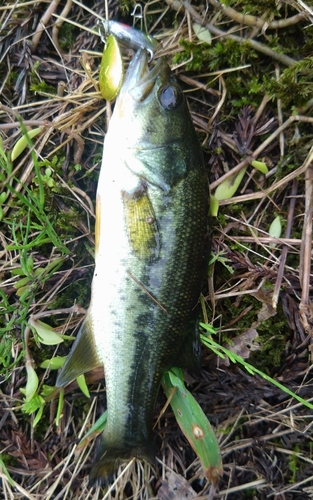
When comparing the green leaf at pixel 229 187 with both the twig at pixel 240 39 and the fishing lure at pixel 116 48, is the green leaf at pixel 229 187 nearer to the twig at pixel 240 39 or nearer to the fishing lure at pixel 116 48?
the twig at pixel 240 39

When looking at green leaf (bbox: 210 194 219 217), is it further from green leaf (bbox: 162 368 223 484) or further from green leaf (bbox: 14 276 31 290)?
green leaf (bbox: 14 276 31 290)

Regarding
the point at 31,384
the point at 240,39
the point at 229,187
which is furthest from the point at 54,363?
the point at 240,39

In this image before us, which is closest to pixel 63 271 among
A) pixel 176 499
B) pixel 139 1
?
pixel 176 499

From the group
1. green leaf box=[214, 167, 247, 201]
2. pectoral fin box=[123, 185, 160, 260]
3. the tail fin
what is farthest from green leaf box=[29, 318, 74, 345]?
green leaf box=[214, 167, 247, 201]

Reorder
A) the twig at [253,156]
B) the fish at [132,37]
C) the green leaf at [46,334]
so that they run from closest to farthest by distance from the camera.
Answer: the fish at [132,37], the green leaf at [46,334], the twig at [253,156]

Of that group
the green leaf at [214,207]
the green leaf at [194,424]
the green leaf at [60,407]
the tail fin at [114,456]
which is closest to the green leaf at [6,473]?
the green leaf at [60,407]

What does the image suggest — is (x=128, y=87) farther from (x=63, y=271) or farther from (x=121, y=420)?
(x=121, y=420)

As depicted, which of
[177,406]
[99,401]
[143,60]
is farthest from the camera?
[99,401]
